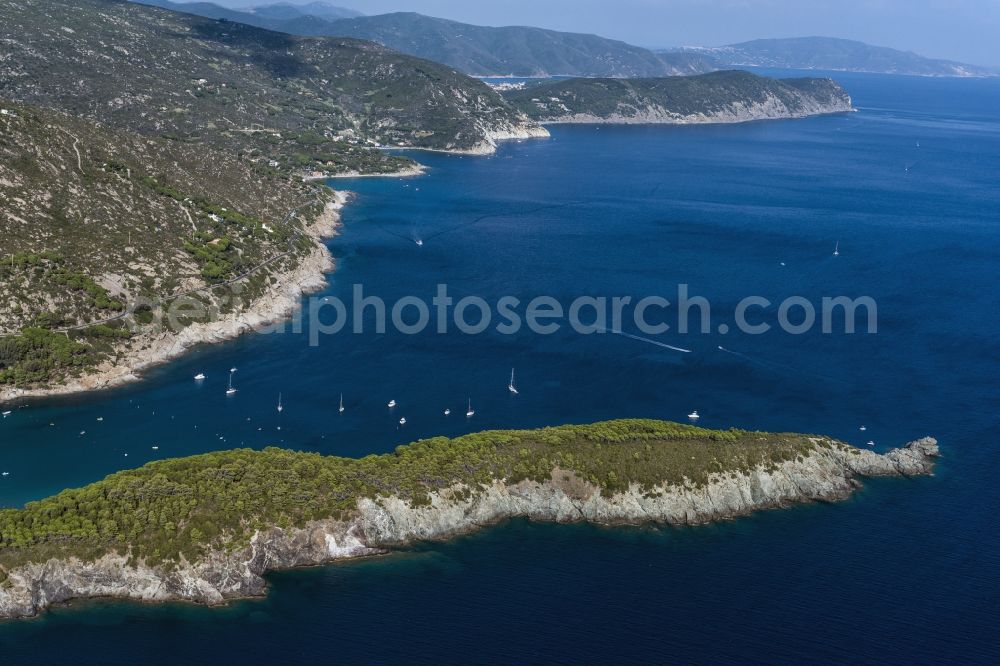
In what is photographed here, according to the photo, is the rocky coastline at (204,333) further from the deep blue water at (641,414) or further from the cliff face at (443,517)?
the cliff face at (443,517)

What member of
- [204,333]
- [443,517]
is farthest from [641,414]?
[204,333]

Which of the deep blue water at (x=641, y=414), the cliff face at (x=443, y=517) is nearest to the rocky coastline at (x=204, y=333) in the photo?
the deep blue water at (x=641, y=414)

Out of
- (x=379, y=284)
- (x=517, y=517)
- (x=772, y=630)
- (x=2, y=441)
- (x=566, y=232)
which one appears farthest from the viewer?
→ (x=566, y=232)

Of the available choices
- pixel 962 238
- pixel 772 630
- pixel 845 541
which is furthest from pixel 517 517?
pixel 962 238

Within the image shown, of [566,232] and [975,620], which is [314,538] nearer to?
[975,620]

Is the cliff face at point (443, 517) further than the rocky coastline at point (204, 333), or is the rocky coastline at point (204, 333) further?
the rocky coastline at point (204, 333)

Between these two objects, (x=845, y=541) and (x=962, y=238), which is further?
(x=962, y=238)
